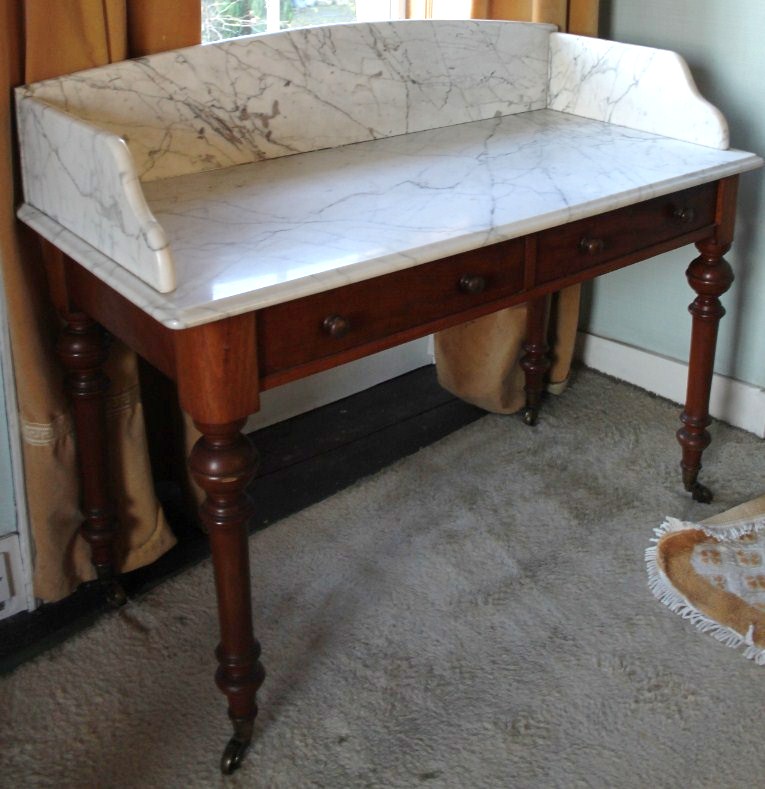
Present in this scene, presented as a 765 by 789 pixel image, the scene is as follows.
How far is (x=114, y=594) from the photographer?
1685 millimetres

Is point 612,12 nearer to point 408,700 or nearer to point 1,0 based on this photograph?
point 1,0

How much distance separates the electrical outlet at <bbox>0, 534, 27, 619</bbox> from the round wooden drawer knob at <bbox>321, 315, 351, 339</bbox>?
0.73 meters

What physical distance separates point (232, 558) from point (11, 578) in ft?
1.84

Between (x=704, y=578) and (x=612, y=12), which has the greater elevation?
(x=612, y=12)

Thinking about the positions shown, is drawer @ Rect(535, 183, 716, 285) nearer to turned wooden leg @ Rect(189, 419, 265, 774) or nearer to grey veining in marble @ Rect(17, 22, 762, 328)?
grey veining in marble @ Rect(17, 22, 762, 328)

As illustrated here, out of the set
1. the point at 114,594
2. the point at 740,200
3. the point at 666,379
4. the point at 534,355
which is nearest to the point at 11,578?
the point at 114,594

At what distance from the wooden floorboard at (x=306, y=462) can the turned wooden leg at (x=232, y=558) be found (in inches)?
16.2

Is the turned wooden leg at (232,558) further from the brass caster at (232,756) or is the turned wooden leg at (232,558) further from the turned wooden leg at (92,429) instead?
the turned wooden leg at (92,429)

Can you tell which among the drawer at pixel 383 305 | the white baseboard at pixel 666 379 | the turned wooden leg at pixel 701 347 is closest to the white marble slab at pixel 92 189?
the drawer at pixel 383 305

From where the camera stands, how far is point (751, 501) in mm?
1944

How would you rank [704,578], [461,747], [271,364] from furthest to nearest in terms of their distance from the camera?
[704,578] → [461,747] → [271,364]

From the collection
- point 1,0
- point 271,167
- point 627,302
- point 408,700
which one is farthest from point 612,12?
point 408,700

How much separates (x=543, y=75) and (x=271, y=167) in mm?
689

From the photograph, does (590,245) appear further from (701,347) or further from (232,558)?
(232,558)
